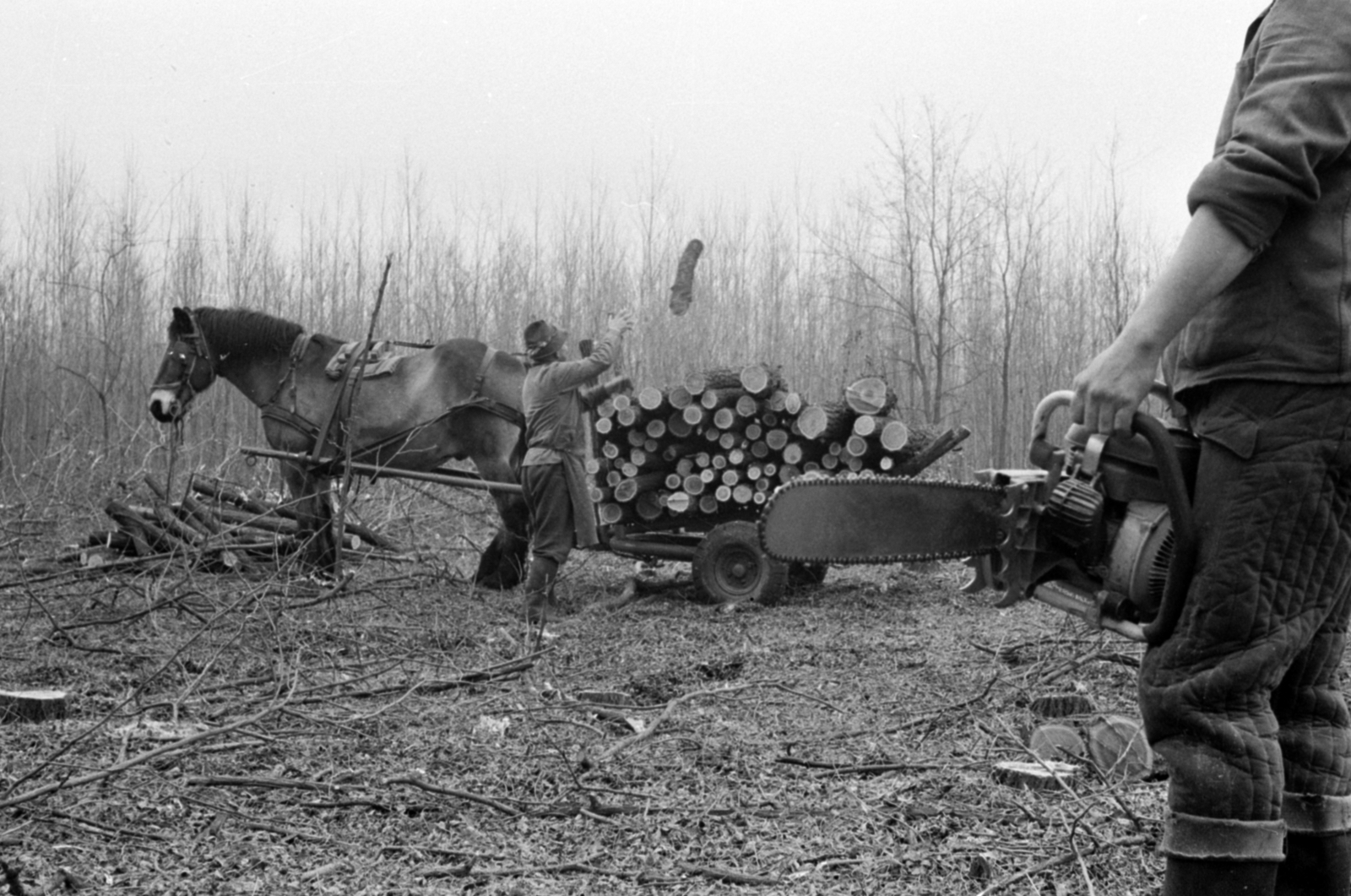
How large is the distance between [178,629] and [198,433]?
7054 millimetres

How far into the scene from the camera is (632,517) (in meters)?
8.02

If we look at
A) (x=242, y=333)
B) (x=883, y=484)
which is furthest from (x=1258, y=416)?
(x=242, y=333)

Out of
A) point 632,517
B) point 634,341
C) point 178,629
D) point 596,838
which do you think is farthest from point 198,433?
point 596,838

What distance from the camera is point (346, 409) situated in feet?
27.4

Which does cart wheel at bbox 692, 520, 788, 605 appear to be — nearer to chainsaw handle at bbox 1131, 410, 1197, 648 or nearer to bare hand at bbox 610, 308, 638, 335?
bare hand at bbox 610, 308, 638, 335

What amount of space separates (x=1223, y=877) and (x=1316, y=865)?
12.1 inches

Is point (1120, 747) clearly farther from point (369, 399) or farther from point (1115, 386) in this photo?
point (369, 399)

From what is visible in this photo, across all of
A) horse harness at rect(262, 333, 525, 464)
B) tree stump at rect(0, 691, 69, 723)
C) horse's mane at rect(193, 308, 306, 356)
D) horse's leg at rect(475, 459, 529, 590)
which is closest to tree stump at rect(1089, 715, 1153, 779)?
tree stump at rect(0, 691, 69, 723)

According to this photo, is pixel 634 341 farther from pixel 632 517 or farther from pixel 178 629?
pixel 178 629

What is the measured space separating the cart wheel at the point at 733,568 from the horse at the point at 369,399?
1.32 m

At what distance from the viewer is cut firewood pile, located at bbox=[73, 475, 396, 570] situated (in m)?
7.01

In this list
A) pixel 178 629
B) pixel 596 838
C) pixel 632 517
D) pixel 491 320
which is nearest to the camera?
pixel 596 838

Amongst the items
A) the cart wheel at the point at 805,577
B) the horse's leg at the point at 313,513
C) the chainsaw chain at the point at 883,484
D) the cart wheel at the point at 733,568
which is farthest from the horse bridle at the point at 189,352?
the chainsaw chain at the point at 883,484

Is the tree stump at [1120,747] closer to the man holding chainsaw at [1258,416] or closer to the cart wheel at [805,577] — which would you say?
the man holding chainsaw at [1258,416]
